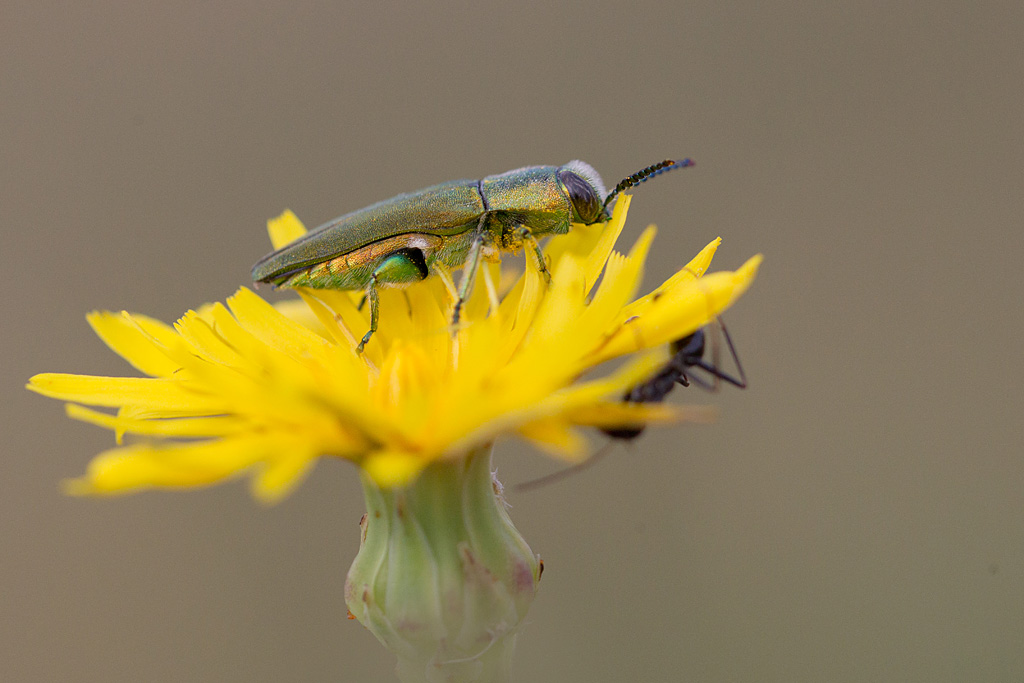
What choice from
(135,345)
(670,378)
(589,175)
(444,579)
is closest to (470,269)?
(589,175)

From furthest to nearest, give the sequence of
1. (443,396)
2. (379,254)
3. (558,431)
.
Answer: (379,254)
(443,396)
(558,431)

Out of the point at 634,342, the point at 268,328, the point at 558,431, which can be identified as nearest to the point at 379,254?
the point at 268,328

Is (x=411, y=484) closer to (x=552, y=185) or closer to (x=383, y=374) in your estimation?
(x=383, y=374)

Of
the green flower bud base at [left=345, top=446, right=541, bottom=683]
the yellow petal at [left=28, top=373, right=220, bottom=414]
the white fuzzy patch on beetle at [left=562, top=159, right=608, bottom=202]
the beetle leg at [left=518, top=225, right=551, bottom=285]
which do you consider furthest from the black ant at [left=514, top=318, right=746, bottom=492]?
the yellow petal at [left=28, top=373, right=220, bottom=414]

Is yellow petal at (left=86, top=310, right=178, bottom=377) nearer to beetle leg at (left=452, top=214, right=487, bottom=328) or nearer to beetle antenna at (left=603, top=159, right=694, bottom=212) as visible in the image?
beetle leg at (left=452, top=214, right=487, bottom=328)

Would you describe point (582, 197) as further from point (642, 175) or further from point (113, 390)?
point (113, 390)

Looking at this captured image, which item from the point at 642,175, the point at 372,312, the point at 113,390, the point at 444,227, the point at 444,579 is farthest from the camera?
the point at 642,175
